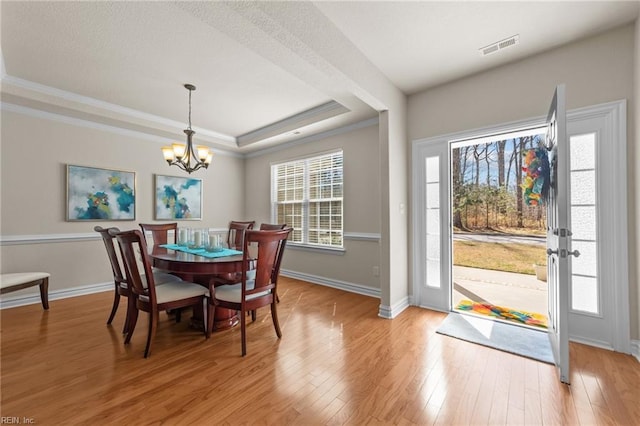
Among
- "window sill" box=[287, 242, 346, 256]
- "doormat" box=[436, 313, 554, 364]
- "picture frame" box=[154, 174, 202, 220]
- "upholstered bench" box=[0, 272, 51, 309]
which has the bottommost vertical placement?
"doormat" box=[436, 313, 554, 364]

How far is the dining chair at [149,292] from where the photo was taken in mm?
2146

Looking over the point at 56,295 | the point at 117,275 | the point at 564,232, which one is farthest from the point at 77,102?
the point at 564,232

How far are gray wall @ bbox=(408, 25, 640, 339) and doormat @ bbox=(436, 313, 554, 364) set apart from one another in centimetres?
67

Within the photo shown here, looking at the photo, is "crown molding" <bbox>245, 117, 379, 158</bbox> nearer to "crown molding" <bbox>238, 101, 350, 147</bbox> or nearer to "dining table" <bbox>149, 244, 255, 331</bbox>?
"crown molding" <bbox>238, 101, 350, 147</bbox>

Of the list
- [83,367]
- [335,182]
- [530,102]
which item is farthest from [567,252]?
[83,367]

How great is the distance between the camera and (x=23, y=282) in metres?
2.96

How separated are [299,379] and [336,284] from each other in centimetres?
237

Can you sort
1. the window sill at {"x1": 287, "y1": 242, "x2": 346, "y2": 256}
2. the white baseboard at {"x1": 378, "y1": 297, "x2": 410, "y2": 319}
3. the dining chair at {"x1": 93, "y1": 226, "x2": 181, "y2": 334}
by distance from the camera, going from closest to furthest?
the dining chair at {"x1": 93, "y1": 226, "x2": 181, "y2": 334} → the white baseboard at {"x1": 378, "y1": 297, "x2": 410, "y2": 319} → the window sill at {"x1": 287, "y1": 242, "x2": 346, "y2": 256}

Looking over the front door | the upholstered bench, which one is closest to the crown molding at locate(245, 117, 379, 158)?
the front door

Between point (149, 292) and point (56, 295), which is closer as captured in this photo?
point (149, 292)

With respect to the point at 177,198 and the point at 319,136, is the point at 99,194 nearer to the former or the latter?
the point at 177,198

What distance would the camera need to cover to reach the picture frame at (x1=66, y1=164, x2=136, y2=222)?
3758 millimetres

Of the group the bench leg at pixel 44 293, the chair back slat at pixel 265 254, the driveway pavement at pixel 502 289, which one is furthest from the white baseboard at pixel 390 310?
the bench leg at pixel 44 293

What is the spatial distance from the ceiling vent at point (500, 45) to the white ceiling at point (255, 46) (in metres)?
0.05
